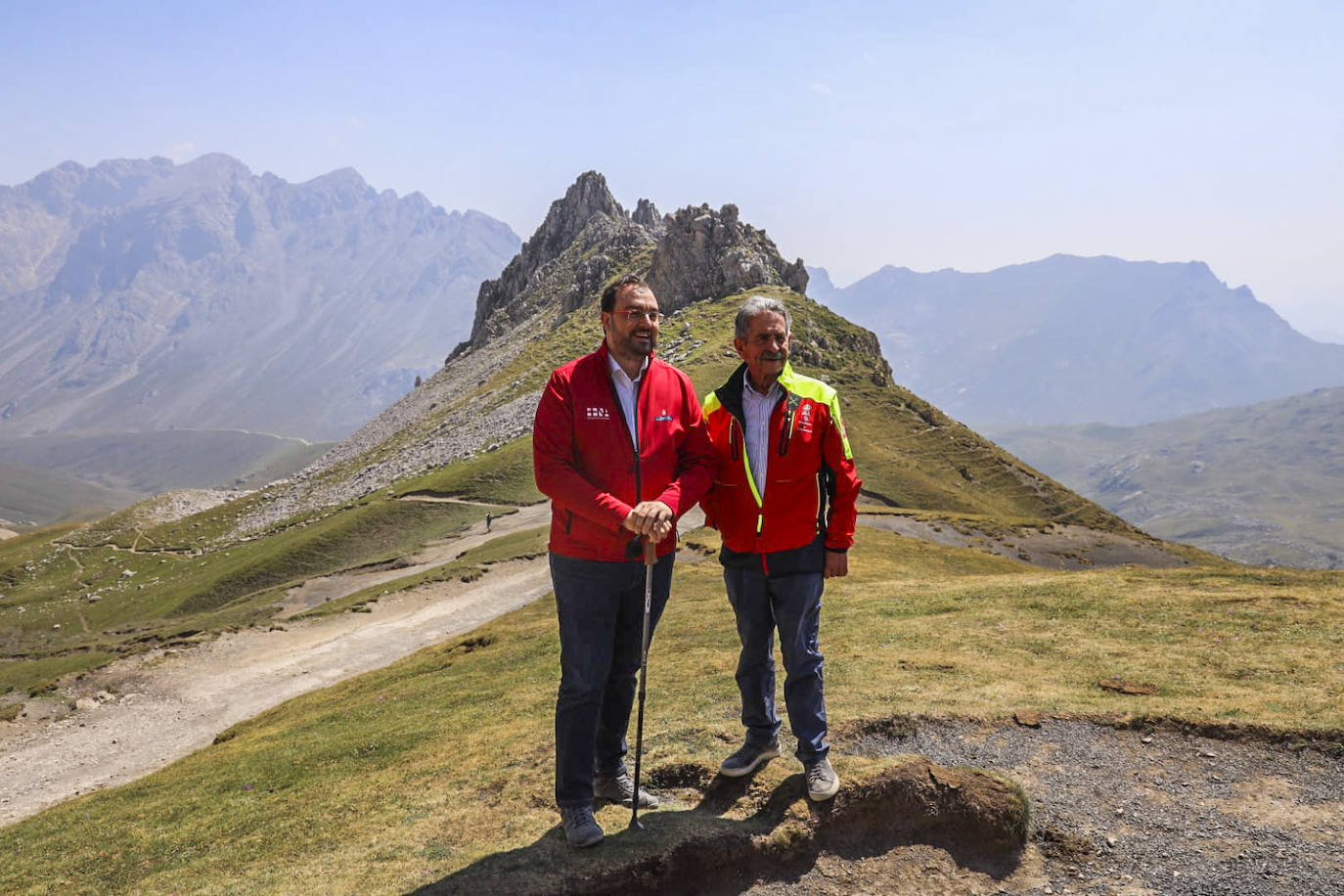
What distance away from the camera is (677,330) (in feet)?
441

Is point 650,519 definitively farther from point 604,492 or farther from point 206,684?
point 206,684

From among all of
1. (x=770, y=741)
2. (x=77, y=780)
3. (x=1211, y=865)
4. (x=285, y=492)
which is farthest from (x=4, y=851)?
(x=285, y=492)

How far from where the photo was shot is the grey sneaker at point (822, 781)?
9141 mm

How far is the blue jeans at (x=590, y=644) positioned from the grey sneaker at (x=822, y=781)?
237 cm

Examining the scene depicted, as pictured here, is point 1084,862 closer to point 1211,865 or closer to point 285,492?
point 1211,865

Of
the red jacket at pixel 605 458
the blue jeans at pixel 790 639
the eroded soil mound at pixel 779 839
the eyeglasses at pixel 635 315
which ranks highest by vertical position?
the eyeglasses at pixel 635 315

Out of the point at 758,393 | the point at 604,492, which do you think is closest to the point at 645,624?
the point at 604,492

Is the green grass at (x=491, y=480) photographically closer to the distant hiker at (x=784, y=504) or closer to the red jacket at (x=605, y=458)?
the distant hiker at (x=784, y=504)

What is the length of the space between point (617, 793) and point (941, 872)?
3859 mm

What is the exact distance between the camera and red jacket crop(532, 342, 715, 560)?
342 inches

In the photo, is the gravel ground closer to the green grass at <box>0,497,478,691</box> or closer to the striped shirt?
the striped shirt

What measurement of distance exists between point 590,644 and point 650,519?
166cm

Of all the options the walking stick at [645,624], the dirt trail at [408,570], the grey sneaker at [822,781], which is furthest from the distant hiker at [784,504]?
the dirt trail at [408,570]

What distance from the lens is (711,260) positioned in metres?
161
